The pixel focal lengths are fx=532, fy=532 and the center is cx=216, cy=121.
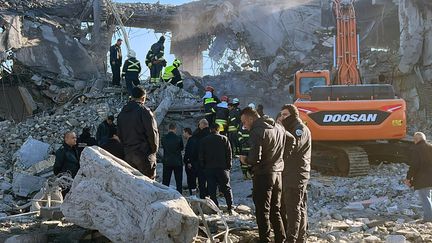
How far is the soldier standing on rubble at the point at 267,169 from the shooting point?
5.05 m

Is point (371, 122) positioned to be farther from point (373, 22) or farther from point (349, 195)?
point (373, 22)

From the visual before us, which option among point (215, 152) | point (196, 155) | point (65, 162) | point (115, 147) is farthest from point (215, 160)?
point (65, 162)

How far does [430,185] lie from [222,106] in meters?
5.10

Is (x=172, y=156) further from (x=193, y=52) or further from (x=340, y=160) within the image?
(x=193, y=52)

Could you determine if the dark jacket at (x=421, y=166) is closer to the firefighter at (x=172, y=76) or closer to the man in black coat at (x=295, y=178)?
the man in black coat at (x=295, y=178)

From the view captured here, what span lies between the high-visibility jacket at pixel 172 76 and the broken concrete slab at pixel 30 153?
3921 mm

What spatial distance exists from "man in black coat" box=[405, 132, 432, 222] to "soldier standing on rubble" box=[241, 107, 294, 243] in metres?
2.85

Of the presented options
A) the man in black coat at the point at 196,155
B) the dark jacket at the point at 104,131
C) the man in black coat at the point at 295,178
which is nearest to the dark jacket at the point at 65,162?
the dark jacket at the point at 104,131

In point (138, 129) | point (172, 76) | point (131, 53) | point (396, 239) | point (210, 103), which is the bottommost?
point (396, 239)

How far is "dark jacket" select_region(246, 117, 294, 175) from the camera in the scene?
505cm

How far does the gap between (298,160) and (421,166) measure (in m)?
2.73

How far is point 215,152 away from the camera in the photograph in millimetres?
7559

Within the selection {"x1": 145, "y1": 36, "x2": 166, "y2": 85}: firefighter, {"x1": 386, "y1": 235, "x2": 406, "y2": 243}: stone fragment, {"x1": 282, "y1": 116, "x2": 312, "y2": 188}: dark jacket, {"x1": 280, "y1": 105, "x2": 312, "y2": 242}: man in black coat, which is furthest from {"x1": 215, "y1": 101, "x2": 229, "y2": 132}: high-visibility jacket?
{"x1": 386, "y1": 235, "x2": 406, "y2": 243}: stone fragment

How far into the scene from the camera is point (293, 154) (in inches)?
211
